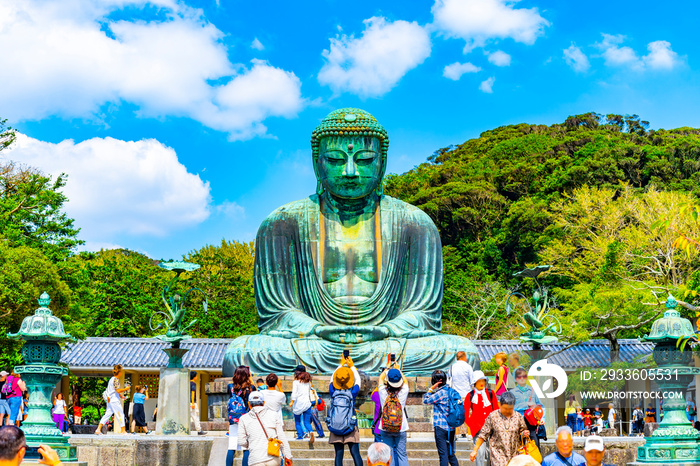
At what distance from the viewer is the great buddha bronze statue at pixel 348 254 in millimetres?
14578

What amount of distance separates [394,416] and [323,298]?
6791 millimetres

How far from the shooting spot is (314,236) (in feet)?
49.7

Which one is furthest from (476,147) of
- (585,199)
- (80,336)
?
(80,336)

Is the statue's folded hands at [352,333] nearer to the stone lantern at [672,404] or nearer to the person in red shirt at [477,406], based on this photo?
the stone lantern at [672,404]

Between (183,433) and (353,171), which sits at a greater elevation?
(353,171)

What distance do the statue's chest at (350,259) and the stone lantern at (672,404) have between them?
17.8 feet

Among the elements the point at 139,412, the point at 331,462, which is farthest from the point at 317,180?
the point at 331,462

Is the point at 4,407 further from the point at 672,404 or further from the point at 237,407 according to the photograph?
the point at 672,404

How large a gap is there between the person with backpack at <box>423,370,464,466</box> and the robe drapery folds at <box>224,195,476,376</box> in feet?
16.0

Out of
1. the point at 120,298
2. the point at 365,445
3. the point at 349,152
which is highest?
the point at 349,152

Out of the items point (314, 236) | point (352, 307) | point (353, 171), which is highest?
point (353, 171)

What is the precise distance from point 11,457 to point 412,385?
29.2ft

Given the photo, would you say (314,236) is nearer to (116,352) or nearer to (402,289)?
(402,289)

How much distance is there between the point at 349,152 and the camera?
1484cm
